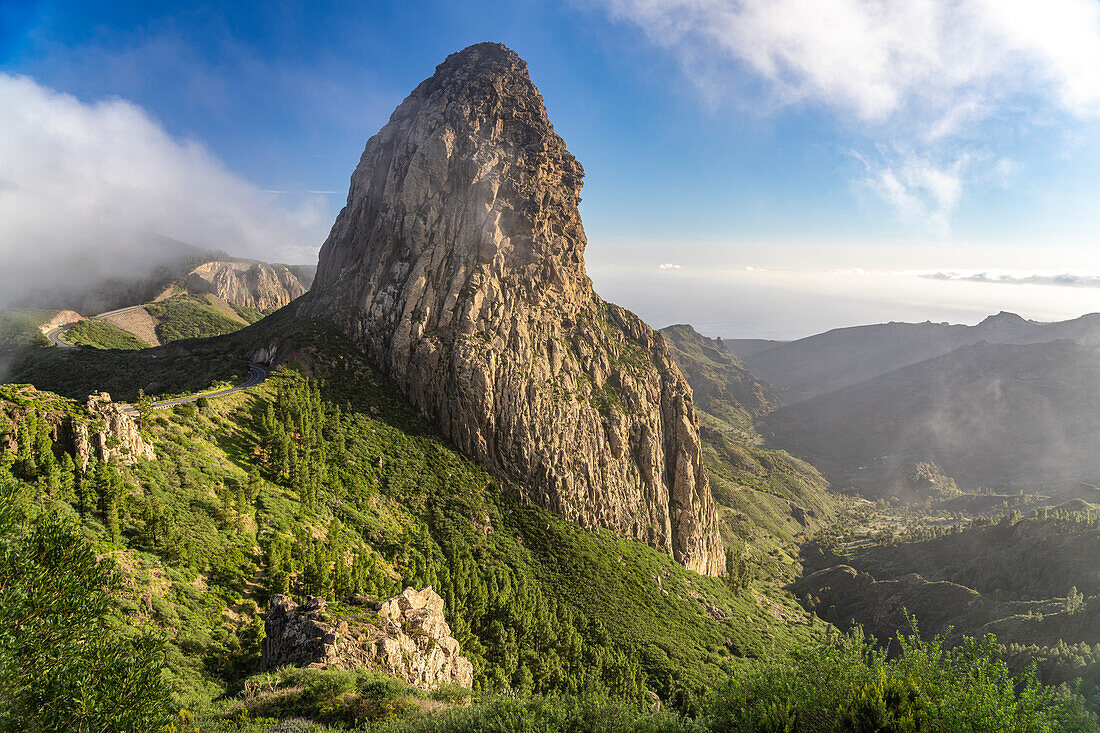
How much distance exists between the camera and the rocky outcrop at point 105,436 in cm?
3306

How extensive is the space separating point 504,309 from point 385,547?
5388 centimetres

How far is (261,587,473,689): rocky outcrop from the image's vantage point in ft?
102

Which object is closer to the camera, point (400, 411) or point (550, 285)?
point (400, 411)

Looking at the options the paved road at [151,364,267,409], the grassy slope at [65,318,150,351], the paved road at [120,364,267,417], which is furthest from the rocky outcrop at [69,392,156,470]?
the grassy slope at [65,318,150,351]

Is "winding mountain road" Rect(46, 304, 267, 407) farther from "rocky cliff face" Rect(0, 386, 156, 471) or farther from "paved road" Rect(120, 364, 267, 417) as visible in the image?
"rocky cliff face" Rect(0, 386, 156, 471)

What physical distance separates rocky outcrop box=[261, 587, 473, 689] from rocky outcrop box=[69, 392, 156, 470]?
18.2 m

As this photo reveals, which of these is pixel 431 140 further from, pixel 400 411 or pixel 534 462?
pixel 534 462

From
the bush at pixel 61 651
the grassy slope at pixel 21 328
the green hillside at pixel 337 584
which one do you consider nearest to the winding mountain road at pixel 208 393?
the green hillside at pixel 337 584

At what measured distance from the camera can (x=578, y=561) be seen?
79.3 m

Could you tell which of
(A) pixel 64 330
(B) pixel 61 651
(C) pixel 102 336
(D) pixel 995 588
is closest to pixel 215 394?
(B) pixel 61 651

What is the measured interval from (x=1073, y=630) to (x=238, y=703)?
148m

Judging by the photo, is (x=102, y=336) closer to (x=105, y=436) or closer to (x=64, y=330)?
(x=64, y=330)

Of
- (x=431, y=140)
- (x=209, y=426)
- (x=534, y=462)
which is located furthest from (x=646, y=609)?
(x=431, y=140)

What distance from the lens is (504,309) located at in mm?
95188
